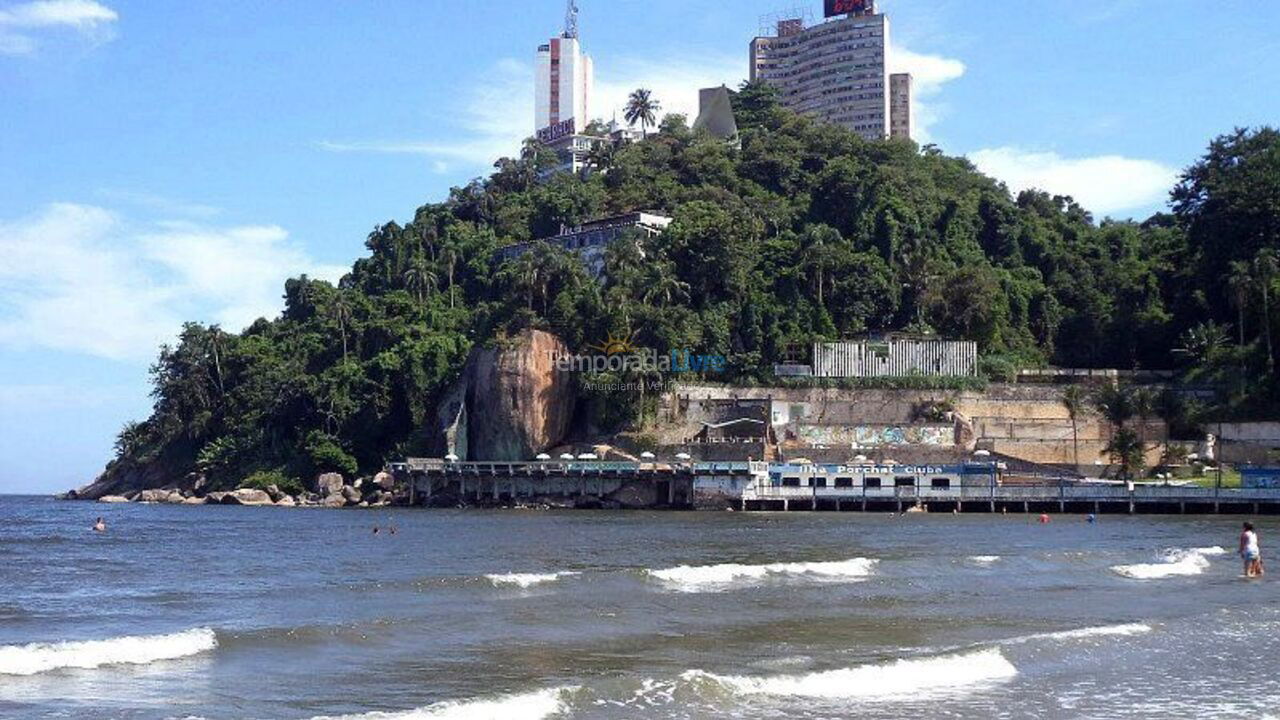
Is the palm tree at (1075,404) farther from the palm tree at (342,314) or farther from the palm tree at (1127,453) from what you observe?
the palm tree at (342,314)

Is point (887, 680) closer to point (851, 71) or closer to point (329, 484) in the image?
point (329, 484)

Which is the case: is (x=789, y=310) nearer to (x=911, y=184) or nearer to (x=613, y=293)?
(x=613, y=293)

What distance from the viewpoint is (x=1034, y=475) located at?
8400 centimetres

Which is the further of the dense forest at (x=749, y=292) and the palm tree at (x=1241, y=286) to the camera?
the dense forest at (x=749, y=292)

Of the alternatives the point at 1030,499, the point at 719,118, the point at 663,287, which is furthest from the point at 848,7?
the point at 1030,499

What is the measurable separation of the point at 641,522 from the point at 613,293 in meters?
29.1

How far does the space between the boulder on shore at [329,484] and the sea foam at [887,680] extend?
3226 inches

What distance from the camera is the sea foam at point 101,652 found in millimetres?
25750

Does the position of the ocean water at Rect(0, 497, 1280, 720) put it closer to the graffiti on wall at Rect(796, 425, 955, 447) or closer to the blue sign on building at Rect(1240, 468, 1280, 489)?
the blue sign on building at Rect(1240, 468, 1280, 489)

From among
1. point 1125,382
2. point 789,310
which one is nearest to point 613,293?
point 789,310

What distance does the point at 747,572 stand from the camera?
143 ft

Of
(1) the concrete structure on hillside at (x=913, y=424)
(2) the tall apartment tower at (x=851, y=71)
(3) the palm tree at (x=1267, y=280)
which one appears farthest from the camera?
(2) the tall apartment tower at (x=851, y=71)

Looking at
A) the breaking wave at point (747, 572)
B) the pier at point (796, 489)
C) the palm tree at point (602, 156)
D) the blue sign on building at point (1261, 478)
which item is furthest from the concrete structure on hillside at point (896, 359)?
the breaking wave at point (747, 572)

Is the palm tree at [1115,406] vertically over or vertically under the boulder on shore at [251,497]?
over
